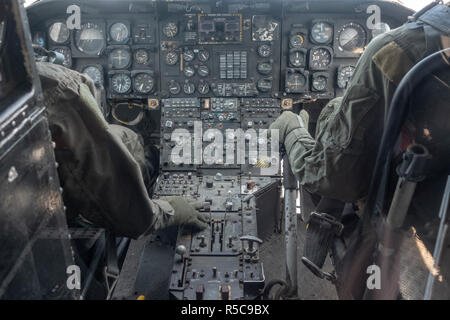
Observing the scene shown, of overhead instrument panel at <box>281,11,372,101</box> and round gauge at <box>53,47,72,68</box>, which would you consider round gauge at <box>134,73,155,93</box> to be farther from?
overhead instrument panel at <box>281,11,372,101</box>

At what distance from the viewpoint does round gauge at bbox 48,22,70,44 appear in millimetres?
4227

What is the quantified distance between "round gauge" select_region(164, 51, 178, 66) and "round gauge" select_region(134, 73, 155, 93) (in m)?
0.25

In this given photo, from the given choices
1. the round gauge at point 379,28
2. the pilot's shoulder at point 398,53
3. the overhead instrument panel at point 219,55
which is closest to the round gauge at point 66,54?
the overhead instrument panel at point 219,55

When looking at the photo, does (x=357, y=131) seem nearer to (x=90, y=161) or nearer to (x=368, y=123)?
(x=368, y=123)

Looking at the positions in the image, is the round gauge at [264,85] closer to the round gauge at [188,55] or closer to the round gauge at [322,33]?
the round gauge at [322,33]

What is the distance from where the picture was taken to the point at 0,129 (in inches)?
31.3

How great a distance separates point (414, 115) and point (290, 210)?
40.6 inches

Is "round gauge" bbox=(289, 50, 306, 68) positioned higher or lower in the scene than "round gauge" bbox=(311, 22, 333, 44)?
lower

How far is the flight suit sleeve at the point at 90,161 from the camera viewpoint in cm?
141

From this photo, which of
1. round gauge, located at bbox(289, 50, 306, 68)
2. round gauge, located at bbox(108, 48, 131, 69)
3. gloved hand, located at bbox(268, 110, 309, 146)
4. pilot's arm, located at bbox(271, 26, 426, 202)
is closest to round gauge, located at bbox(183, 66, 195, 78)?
round gauge, located at bbox(108, 48, 131, 69)

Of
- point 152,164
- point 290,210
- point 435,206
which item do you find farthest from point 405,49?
point 152,164

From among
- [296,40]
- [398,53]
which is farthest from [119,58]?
[398,53]

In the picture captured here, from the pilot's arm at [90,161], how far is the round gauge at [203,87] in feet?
7.94

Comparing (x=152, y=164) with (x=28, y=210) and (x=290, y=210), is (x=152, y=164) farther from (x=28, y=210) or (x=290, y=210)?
(x=28, y=210)
